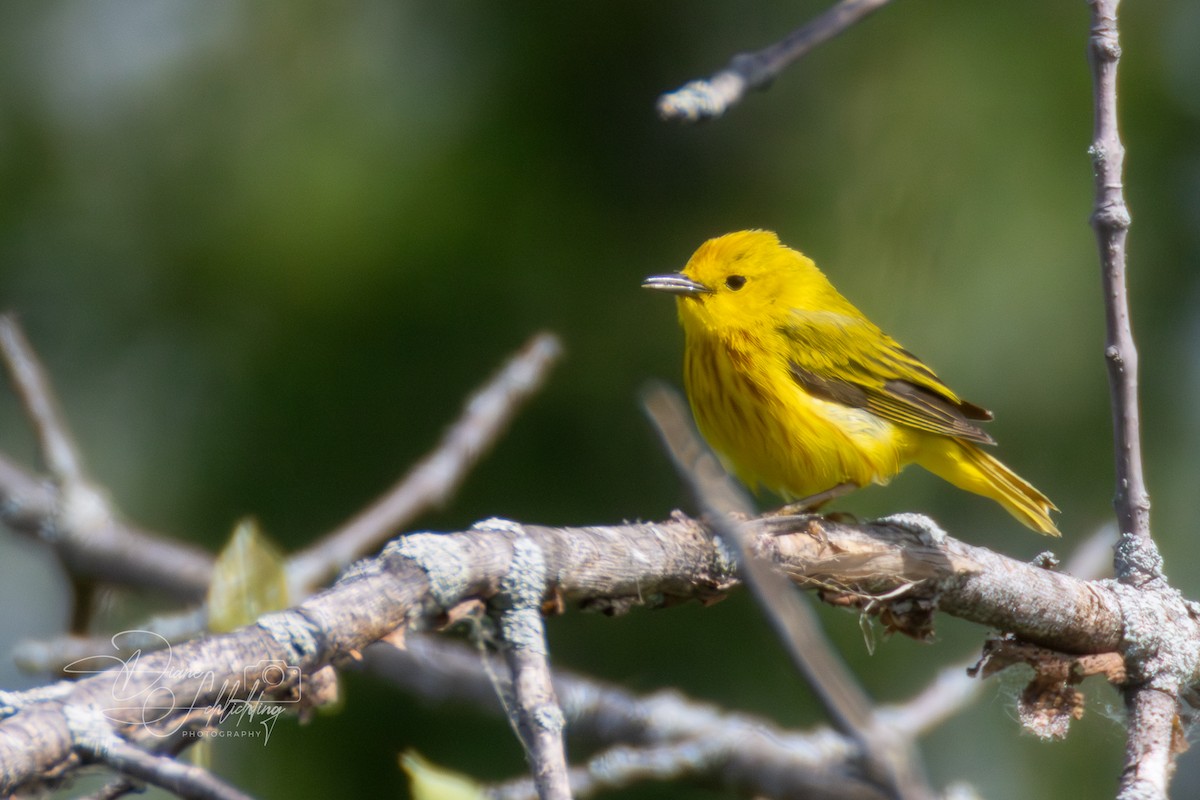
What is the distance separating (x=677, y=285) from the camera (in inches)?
130

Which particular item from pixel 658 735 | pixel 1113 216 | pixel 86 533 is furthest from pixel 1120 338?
pixel 86 533

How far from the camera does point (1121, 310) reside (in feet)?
6.77

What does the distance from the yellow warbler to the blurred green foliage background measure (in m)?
0.22

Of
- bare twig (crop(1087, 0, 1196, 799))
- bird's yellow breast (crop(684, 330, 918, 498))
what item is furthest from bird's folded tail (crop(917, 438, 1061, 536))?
bare twig (crop(1087, 0, 1196, 799))

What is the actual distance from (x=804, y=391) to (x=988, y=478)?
25.8 inches

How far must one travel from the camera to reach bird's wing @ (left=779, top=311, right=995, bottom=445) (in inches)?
135

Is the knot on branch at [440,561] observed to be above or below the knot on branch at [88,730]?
above

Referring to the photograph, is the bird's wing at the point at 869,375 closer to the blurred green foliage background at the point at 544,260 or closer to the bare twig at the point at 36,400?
the blurred green foliage background at the point at 544,260

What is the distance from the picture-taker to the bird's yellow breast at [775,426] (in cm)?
324

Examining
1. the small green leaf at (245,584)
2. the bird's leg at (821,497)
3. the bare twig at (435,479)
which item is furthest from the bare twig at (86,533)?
the bird's leg at (821,497)

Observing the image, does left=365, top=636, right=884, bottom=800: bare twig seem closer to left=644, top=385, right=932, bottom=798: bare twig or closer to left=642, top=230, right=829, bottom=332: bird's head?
left=642, top=230, right=829, bottom=332: bird's head

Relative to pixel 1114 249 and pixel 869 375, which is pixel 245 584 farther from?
pixel 869 375

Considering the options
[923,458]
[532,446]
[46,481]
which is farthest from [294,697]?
[923,458]

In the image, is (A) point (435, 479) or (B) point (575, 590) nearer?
(B) point (575, 590)
